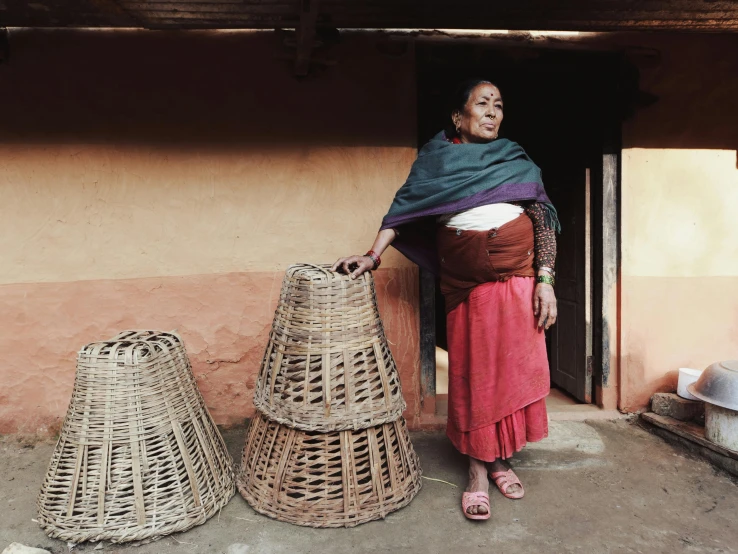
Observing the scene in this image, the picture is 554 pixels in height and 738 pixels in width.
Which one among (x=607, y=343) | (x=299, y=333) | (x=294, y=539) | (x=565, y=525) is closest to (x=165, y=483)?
(x=294, y=539)

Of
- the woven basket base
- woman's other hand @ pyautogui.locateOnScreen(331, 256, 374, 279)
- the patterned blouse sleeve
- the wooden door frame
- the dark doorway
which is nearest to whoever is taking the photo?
the woven basket base

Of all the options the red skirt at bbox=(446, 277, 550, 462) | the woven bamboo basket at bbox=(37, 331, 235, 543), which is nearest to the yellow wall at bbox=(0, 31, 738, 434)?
the red skirt at bbox=(446, 277, 550, 462)

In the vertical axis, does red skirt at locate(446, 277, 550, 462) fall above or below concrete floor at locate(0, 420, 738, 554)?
above

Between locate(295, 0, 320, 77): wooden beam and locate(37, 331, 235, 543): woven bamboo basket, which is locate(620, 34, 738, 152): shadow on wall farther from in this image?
locate(37, 331, 235, 543): woven bamboo basket

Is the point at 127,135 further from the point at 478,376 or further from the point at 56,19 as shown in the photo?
the point at 478,376

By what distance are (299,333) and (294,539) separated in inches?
34.0

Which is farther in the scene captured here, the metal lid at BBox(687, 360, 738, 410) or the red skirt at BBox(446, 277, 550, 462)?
the metal lid at BBox(687, 360, 738, 410)

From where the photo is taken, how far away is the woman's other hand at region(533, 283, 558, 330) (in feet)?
7.43

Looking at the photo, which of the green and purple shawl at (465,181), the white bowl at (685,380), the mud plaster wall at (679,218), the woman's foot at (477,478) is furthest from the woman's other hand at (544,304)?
the white bowl at (685,380)

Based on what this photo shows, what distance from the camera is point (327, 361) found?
210cm

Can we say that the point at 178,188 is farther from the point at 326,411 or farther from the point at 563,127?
the point at 563,127

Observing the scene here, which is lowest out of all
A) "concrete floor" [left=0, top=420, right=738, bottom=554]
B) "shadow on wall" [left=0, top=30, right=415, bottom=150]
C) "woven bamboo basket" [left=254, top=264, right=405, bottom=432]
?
"concrete floor" [left=0, top=420, right=738, bottom=554]

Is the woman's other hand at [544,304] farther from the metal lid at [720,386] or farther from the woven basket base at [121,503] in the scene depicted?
the woven basket base at [121,503]

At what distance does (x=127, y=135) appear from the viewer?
9.64 ft
